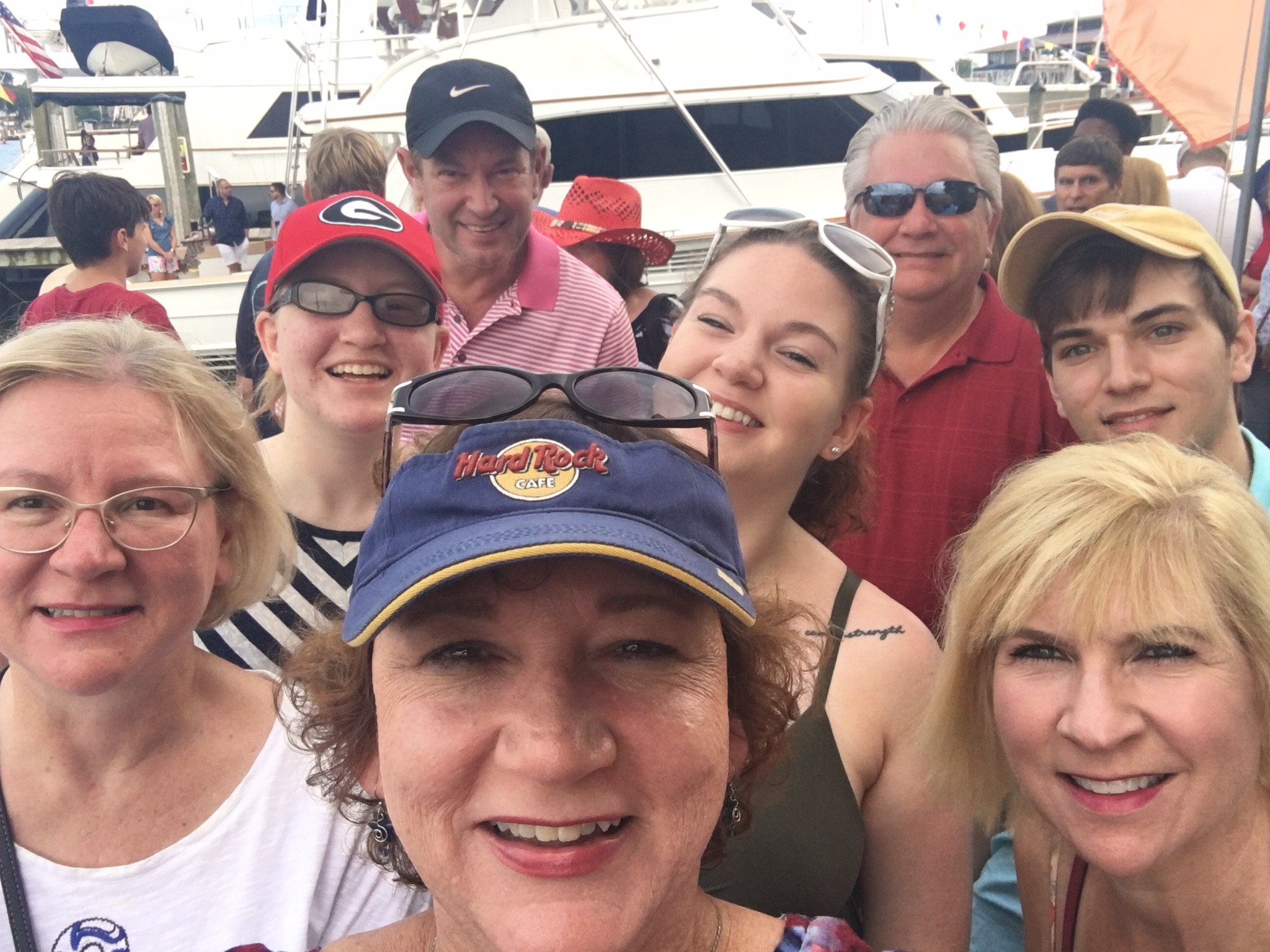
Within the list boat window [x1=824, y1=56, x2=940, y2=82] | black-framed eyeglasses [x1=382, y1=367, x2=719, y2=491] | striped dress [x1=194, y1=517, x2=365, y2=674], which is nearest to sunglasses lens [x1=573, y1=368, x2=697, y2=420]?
black-framed eyeglasses [x1=382, y1=367, x2=719, y2=491]

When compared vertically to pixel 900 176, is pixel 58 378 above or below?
below

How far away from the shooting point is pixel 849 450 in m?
2.34

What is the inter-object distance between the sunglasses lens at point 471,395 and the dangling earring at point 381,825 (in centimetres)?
63

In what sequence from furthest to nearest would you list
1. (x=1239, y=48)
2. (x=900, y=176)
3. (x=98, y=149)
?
(x=98, y=149) → (x=1239, y=48) → (x=900, y=176)

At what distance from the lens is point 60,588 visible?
1.62 m

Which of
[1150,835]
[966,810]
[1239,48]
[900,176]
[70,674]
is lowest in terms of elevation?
[966,810]

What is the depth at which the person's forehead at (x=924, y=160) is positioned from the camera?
2.97 meters

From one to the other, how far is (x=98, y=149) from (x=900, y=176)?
2394cm

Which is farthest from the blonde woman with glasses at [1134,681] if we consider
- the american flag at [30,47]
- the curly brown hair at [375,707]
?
the american flag at [30,47]

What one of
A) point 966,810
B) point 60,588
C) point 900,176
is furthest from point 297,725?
point 900,176

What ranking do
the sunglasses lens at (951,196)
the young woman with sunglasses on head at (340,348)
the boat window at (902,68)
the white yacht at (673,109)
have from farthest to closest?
the boat window at (902,68) < the white yacht at (673,109) < the sunglasses lens at (951,196) < the young woman with sunglasses on head at (340,348)

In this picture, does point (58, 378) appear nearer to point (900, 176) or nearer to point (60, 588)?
point (60, 588)

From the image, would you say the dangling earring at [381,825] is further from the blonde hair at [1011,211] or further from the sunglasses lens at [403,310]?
the blonde hair at [1011,211]

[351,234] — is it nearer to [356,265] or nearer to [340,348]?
[356,265]
